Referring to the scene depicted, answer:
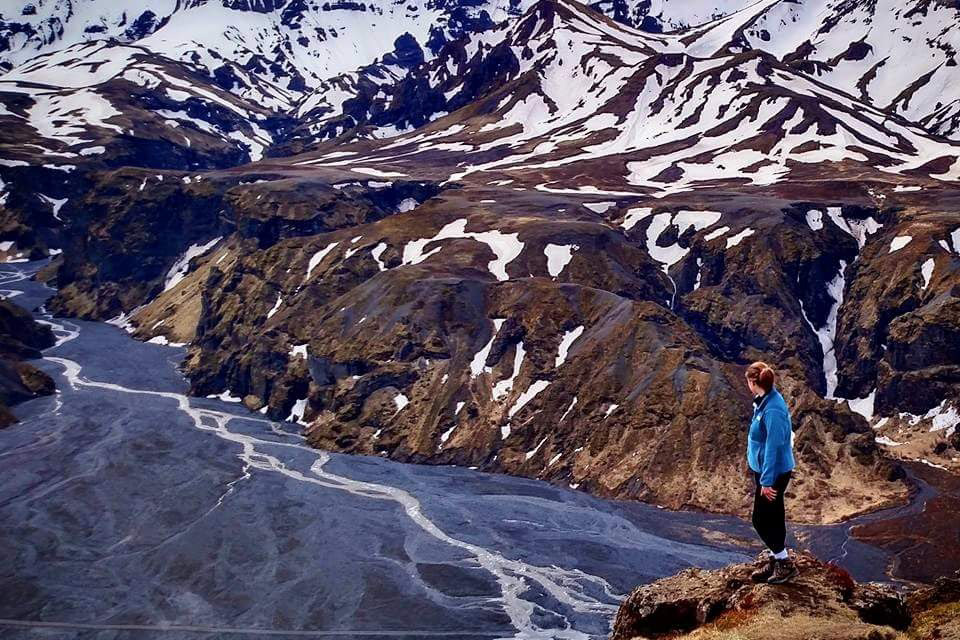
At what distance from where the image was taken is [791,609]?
1602 centimetres

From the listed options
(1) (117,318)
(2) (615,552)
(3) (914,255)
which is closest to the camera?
(2) (615,552)

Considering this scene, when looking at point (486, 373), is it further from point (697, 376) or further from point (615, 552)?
point (615, 552)

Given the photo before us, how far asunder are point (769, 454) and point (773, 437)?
309 mm

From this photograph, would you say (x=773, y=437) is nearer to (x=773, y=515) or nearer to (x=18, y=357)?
(x=773, y=515)

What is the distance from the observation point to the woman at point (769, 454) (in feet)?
53.5

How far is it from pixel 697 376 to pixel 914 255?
40.3 metres

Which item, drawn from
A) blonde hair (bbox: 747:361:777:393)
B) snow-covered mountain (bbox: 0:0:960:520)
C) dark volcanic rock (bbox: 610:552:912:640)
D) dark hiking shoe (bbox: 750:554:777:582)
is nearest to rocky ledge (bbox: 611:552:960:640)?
dark volcanic rock (bbox: 610:552:912:640)

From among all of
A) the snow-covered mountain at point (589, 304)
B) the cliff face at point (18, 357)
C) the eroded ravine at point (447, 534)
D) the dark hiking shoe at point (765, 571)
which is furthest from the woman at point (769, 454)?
the cliff face at point (18, 357)

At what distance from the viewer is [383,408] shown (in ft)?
287

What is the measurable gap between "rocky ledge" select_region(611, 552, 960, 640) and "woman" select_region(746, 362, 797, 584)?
3.41 feet

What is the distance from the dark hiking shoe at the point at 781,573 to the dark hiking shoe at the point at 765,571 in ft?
0.38

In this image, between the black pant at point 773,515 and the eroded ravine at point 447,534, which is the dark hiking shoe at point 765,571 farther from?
the eroded ravine at point 447,534

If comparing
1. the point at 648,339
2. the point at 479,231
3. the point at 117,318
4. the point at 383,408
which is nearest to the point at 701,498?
the point at 648,339

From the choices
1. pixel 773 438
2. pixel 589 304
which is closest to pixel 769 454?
pixel 773 438
